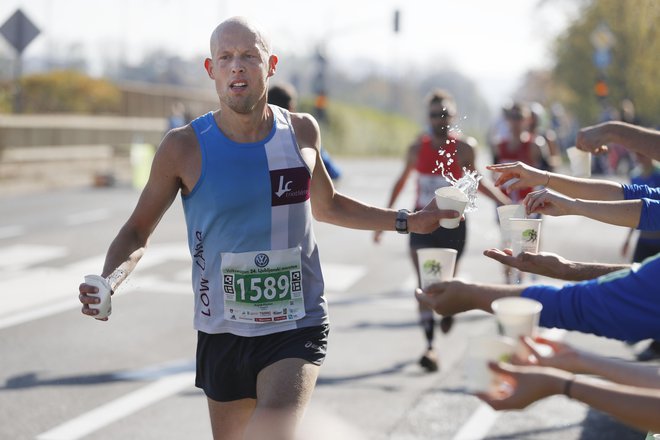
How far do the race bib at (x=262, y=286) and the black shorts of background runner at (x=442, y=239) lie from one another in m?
3.95

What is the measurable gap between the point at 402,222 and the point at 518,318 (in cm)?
184

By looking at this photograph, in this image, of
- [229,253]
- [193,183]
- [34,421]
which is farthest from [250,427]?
[34,421]

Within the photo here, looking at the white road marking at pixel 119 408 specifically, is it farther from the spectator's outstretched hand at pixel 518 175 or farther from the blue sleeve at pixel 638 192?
the blue sleeve at pixel 638 192

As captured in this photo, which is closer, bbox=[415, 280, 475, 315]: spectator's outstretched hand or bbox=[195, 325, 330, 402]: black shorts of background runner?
bbox=[415, 280, 475, 315]: spectator's outstretched hand

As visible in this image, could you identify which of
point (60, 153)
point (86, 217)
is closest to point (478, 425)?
point (86, 217)

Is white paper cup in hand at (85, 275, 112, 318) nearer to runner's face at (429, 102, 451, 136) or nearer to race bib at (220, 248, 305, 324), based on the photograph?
race bib at (220, 248, 305, 324)

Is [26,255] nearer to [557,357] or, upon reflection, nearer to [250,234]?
[250,234]

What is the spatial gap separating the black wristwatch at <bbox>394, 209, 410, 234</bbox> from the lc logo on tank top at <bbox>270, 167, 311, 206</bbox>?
0.45 m

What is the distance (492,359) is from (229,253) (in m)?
1.73

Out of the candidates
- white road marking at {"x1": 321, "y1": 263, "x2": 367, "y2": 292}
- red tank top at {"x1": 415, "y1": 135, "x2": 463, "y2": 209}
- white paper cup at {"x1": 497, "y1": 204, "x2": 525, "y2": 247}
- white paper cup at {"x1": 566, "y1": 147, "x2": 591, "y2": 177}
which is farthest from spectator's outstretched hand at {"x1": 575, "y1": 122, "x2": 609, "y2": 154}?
white road marking at {"x1": 321, "y1": 263, "x2": 367, "y2": 292}

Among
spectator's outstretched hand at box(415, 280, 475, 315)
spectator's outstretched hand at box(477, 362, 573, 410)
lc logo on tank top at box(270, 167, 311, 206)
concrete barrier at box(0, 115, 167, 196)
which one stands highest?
lc logo on tank top at box(270, 167, 311, 206)

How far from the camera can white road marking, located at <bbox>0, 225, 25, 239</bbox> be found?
1465 cm

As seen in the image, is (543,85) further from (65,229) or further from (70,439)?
(70,439)

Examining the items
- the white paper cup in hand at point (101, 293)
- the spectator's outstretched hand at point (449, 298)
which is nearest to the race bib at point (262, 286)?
the white paper cup in hand at point (101, 293)
